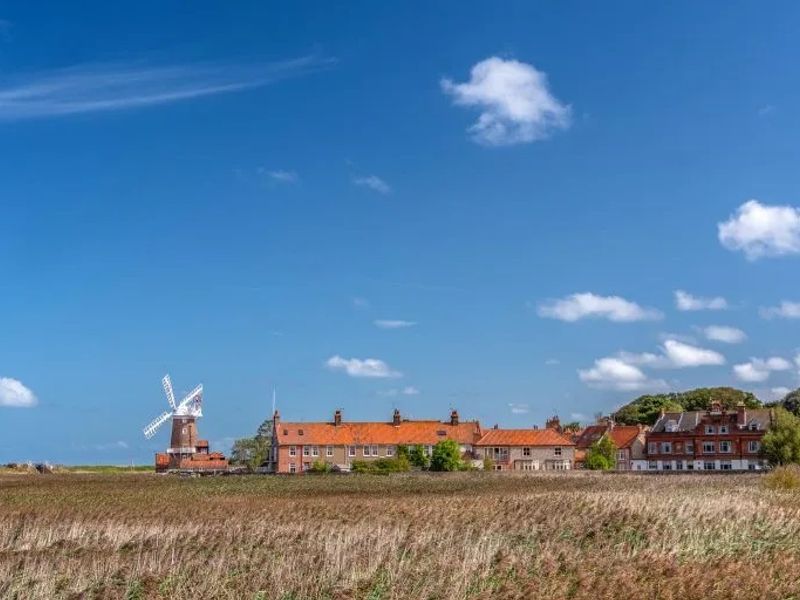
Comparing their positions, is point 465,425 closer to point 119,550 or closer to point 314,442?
point 314,442

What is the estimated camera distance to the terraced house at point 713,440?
110 m

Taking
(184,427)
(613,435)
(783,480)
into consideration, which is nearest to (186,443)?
(184,427)

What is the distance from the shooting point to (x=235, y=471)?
119000 mm

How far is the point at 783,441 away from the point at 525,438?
1510 inches

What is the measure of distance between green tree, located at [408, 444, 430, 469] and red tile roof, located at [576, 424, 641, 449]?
80.8ft

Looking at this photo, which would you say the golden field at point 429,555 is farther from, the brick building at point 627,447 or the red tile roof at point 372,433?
the brick building at point 627,447

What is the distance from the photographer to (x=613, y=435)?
414 ft

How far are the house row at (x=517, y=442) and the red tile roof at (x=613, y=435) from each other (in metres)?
0.17

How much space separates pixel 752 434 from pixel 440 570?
10568 centimetres

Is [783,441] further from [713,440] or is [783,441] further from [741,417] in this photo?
[713,440]

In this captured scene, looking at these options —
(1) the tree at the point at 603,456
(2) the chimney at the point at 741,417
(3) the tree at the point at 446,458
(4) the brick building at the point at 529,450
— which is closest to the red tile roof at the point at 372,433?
(4) the brick building at the point at 529,450

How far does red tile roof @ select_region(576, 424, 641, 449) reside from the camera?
123 metres

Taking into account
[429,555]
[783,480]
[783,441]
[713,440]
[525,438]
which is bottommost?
[429,555]

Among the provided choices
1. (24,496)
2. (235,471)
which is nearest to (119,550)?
(24,496)
